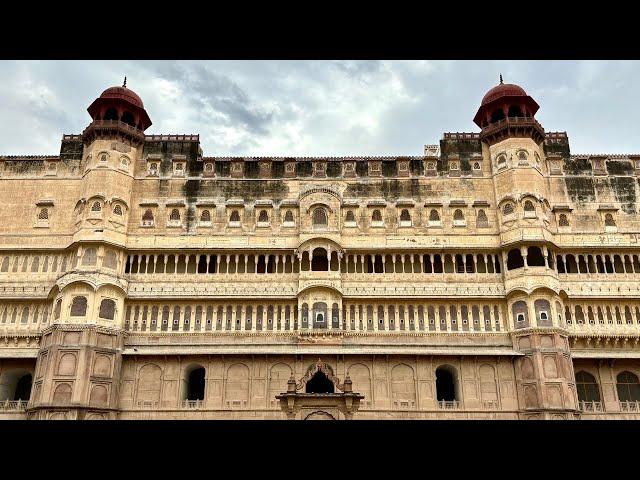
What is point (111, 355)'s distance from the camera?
31.0 m

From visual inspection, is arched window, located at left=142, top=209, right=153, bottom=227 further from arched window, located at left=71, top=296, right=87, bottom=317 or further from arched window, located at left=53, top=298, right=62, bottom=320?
arched window, located at left=53, top=298, right=62, bottom=320

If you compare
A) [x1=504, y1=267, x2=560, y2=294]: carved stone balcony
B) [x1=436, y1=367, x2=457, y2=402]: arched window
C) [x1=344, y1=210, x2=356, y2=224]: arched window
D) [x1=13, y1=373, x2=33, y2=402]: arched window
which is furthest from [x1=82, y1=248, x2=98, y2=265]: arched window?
[x1=504, y1=267, x2=560, y2=294]: carved stone balcony

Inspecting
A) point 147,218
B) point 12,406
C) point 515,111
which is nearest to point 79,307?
point 12,406

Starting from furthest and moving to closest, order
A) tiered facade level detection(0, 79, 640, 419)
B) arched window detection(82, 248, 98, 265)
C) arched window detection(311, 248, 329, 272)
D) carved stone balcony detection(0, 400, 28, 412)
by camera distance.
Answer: arched window detection(311, 248, 329, 272) < arched window detection(82, 248, 98, 265) < tiered facade level detection(0, 79, 640, 419) < carved stone balcony detection(0, 400, 28, 412)

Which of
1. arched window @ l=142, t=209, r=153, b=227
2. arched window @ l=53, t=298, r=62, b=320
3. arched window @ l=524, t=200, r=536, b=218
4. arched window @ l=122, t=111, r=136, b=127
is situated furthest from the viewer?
arched window @ l=122, t=111, r=136, b=127

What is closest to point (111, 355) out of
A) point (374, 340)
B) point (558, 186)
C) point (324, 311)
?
point (324, 311)

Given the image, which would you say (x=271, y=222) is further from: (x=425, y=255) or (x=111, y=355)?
(x=111, y=355)

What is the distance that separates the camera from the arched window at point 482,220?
35000 mm

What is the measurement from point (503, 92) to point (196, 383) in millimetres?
26032

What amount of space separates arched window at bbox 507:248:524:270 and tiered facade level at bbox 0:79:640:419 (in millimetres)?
124

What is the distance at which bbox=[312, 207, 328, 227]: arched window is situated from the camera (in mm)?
35188

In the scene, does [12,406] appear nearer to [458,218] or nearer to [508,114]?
[458,218]

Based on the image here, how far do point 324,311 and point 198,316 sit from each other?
711 cm

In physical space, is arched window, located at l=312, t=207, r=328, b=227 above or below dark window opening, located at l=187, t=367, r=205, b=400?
above
